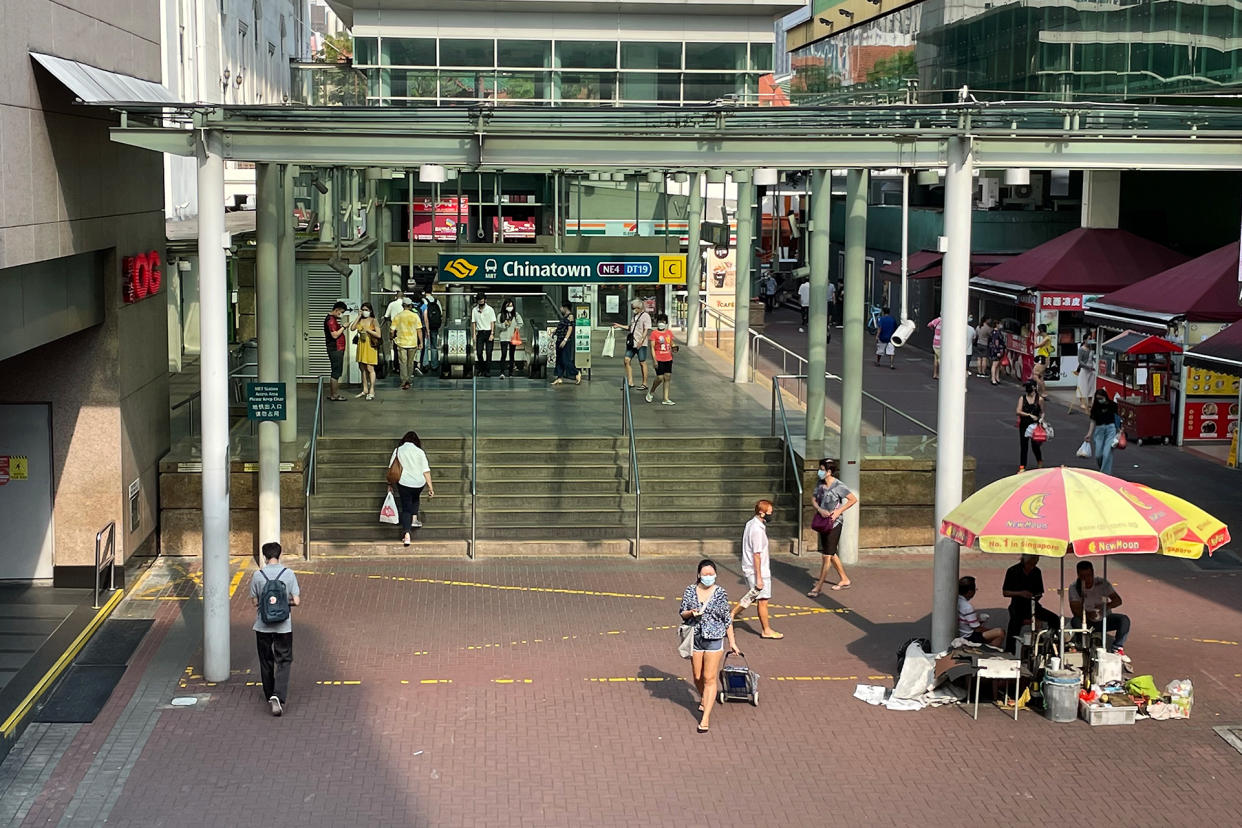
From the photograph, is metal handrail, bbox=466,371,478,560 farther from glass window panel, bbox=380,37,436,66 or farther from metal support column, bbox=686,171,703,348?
glass window panel, bbox=380,37,436,66

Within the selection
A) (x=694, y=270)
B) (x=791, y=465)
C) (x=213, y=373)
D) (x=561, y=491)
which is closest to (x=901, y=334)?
(x=791, y=465)

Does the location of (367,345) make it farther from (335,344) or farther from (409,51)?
(409,51)

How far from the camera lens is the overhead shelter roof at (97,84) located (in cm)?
1331

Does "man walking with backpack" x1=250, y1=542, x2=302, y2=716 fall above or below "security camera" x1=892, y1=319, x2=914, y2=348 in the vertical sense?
below

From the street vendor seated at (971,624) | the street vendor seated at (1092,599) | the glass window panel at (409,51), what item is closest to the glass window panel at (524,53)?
the glass window panel at (409,51)

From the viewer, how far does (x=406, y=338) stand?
2398 centimetres

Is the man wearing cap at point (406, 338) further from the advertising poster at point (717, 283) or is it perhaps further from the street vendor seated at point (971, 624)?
the advertising poster at point (717, 283)

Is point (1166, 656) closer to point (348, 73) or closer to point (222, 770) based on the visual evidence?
point (222, 770)

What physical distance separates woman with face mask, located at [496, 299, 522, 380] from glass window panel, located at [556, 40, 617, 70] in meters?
6.44

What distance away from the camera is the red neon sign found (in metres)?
16.1

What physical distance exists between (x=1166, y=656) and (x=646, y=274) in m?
12.0

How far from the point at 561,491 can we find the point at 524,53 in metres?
14.1

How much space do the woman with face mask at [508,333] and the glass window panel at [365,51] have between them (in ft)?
21.2

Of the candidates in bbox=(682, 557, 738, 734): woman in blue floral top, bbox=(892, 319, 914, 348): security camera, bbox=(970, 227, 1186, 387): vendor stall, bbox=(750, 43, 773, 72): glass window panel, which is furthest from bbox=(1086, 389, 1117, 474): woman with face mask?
bbox=(750, 43, 773, 72): glass window panel
